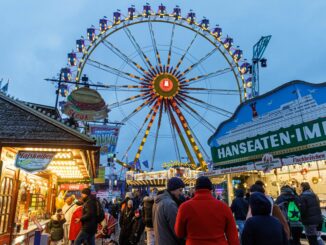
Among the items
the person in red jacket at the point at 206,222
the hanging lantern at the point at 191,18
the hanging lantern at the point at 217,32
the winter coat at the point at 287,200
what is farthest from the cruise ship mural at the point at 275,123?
the hanging lantern at the point at 191,18

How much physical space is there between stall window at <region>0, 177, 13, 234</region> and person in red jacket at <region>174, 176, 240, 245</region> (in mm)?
4877

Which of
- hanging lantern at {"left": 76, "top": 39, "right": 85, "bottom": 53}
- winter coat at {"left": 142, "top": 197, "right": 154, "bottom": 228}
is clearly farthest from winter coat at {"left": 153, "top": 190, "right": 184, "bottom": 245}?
hanging lantern at {"left": 76, "top": 39, "right": 85, "bottom": 53}

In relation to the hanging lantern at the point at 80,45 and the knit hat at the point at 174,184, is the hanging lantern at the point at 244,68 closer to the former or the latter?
the hanging lantern at the point at 80,45

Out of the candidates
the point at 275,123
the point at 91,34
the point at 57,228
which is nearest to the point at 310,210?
the point at 57,228

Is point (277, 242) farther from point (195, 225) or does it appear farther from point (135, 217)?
point (135, 217)

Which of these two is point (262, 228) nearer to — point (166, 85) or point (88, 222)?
point (88, 222)

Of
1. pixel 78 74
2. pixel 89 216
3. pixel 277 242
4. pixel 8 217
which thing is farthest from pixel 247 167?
pixel 78 74

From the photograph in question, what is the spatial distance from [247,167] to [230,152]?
2318 millimetres

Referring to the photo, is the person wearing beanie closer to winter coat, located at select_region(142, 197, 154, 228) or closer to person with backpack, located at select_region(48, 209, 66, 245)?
winter coat, located at select_region(142, 197, 154, 228)

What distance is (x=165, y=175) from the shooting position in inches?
885

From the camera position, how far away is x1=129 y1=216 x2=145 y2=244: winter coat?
6372mm

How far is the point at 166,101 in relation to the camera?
880 inches

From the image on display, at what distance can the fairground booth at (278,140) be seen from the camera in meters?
10.0

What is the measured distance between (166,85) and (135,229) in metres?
16.8
